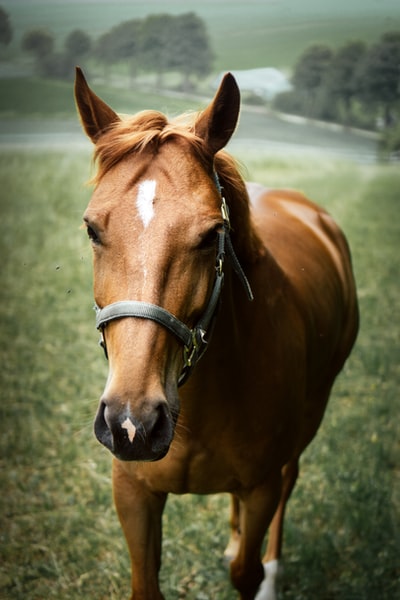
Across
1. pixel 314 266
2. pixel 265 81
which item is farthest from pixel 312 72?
pixel 314 266

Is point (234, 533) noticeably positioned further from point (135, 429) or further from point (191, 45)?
point (191, 45)

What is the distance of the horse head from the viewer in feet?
5.25

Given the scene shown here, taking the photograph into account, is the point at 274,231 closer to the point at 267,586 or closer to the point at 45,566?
the point at 267,586

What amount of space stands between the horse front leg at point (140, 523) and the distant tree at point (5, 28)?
533cm

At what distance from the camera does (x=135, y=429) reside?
61.2 inches

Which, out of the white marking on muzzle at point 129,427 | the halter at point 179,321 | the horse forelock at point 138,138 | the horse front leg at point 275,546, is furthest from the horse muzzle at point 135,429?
the horse front leg at point 275,546

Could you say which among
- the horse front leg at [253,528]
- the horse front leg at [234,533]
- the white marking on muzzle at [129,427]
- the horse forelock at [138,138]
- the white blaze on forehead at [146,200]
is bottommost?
the horse front leg at [234,533]

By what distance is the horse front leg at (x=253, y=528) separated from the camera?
8.44ft

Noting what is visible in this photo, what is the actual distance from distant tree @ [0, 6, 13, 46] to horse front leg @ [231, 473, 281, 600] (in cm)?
551

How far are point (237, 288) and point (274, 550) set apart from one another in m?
1.84

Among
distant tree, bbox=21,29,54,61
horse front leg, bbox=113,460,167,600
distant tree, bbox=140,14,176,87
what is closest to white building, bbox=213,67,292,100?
distant tree, bbox=140,14,176,87

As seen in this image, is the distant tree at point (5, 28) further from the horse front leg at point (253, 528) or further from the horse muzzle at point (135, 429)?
the horse muzzle at point (135, 429)

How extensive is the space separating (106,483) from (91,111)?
2.71 m

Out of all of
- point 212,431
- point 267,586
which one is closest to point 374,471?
point 267,586
